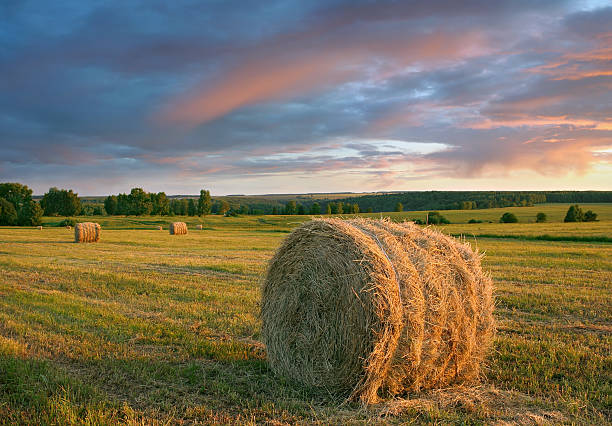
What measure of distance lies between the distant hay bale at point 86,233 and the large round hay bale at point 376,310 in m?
31.0

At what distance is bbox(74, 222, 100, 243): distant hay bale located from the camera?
3316 cm

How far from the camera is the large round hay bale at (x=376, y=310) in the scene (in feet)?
17.6

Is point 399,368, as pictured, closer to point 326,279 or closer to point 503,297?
point 326,279

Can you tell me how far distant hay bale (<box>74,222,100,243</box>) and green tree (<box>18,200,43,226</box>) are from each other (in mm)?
40679

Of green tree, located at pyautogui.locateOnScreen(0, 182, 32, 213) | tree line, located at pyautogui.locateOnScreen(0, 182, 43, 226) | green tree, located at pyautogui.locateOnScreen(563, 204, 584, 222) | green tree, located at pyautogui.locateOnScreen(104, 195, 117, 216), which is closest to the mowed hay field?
green tree, located at pyautogui.locateOnScreen(563, 204, 584, 222)

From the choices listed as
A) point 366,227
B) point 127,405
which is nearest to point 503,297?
point 366,227

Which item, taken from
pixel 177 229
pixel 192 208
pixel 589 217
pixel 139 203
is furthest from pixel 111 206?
pixel 589 217

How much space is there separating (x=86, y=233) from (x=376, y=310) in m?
33.2

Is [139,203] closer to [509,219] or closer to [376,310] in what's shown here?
[509,219]

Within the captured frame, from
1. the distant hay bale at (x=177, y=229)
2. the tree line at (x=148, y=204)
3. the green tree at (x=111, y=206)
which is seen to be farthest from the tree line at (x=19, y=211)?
the distant hay bale at (x=177, y=229)

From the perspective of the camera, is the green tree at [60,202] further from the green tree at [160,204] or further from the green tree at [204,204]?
the green tree at [204,204]

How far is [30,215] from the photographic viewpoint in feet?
224

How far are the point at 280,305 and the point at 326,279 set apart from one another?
3.22ft

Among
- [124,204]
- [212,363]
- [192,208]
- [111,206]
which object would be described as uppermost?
[124,204]
